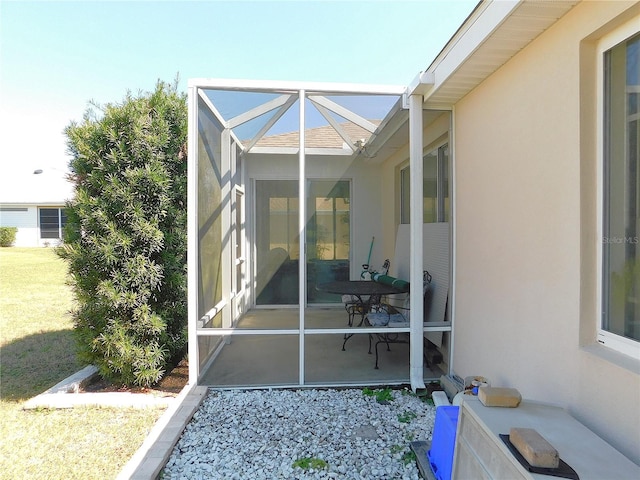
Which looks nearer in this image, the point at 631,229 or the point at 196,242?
the point at 631,229

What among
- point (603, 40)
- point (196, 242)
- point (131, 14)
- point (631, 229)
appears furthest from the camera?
point (131, 14)

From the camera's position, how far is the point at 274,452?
2.56m

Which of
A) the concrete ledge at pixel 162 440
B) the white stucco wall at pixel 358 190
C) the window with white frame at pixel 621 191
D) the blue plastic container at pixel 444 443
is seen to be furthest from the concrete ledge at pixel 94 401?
the window with white frame at pixel 621 191

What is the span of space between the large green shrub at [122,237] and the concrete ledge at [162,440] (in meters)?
0.65

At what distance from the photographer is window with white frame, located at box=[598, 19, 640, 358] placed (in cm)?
170

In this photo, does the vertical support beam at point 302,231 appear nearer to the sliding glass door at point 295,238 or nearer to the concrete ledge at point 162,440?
the sliding glass door at point 295,238

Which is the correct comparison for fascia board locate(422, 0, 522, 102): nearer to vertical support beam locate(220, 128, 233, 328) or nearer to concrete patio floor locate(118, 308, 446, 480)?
vertical support beam locate(220, 128, 233, 328)

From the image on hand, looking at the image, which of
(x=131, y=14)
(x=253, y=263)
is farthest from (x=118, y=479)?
(x=131, y=14)

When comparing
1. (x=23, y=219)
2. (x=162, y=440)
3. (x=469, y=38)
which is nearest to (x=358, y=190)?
(x=469, y=38)

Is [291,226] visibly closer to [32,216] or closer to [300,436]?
[300,436]

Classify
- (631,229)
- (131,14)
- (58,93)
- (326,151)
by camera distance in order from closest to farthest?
(631,229)
(326,151)
(131,14)
(58,93)

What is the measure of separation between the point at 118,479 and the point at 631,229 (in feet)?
10.4

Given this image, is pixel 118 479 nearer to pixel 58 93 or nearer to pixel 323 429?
pixel 323 429

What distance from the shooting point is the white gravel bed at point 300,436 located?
7.73ft
